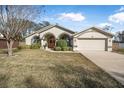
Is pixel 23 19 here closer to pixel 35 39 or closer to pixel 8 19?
pixel 8 19

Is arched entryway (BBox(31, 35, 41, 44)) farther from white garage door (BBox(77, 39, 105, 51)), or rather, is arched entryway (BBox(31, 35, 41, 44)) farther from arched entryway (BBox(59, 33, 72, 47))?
white garage door (BBox(77, 39, 105, 51))

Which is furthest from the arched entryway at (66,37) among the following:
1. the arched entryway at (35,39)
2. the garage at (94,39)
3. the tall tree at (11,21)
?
the tall tree at (11,21)

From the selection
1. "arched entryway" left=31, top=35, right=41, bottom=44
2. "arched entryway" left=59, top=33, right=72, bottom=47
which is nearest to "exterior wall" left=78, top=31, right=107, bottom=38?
"arched entryway" left=59, top=33, right=72, bottom=47

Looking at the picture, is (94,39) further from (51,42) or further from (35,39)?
(35,39)

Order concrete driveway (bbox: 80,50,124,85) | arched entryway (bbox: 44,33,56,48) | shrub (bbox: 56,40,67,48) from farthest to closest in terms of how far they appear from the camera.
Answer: arched entryway (bbox: 44,33,56,48) → shrub (bbox: 56,40,67,48) → concrete driveway (bbox: 80,50,124,85)

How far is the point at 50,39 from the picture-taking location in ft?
114

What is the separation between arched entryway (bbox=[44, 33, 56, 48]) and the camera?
34531 mm

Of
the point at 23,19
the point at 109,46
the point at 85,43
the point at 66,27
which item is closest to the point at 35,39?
the point at 66,27

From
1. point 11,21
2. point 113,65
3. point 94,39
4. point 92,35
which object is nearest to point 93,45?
point 94,39
